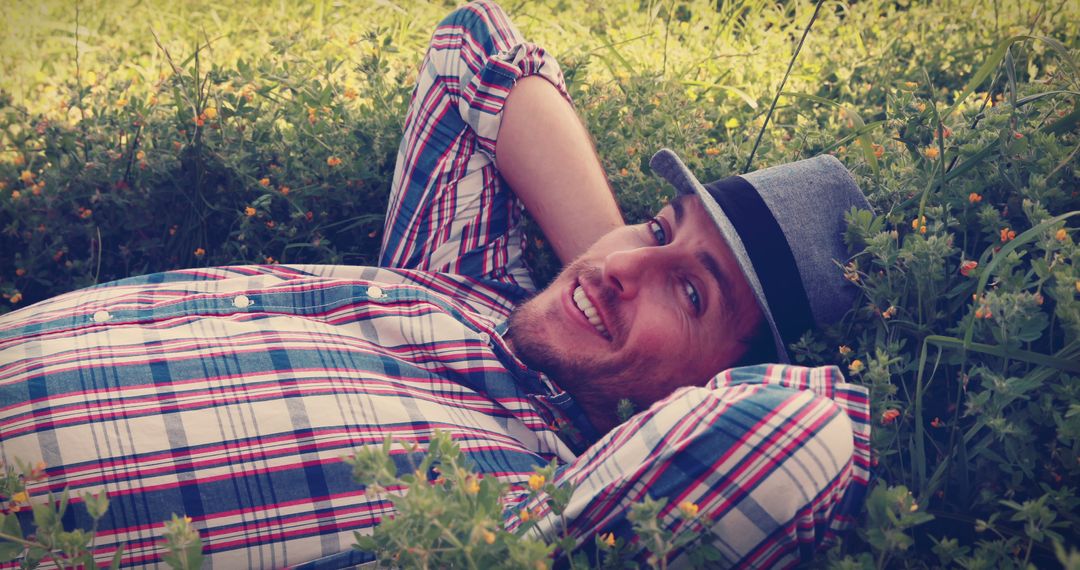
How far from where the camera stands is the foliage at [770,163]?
1.55m

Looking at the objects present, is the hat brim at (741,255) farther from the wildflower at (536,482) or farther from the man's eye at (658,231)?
the wildflower at (536,482)

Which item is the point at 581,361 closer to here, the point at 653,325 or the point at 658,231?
the point at 653,325

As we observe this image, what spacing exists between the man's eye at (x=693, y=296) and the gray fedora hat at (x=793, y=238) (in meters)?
0.20

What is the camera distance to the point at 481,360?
2.20 m

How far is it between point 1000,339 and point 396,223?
75.3 inches

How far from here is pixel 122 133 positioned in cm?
307

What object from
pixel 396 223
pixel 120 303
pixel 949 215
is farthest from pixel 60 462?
pixel 949 215

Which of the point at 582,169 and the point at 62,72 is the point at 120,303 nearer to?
the point at 582,169

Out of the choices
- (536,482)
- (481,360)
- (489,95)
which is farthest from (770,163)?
(536,482)

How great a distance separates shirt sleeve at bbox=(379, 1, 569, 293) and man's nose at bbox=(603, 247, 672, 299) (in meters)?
0.60

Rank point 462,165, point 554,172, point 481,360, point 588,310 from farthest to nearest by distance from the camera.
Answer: point 462,165
point 554,172
point 588,310
point 481,360

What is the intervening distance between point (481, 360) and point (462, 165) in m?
Result: 0.87

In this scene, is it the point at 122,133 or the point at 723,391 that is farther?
the point at 122,133

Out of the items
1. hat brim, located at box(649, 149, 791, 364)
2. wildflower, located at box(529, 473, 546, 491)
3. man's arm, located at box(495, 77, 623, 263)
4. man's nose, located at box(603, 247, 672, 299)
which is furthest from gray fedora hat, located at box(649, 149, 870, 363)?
wildflower, located at box(529, 473, 546, 491)
